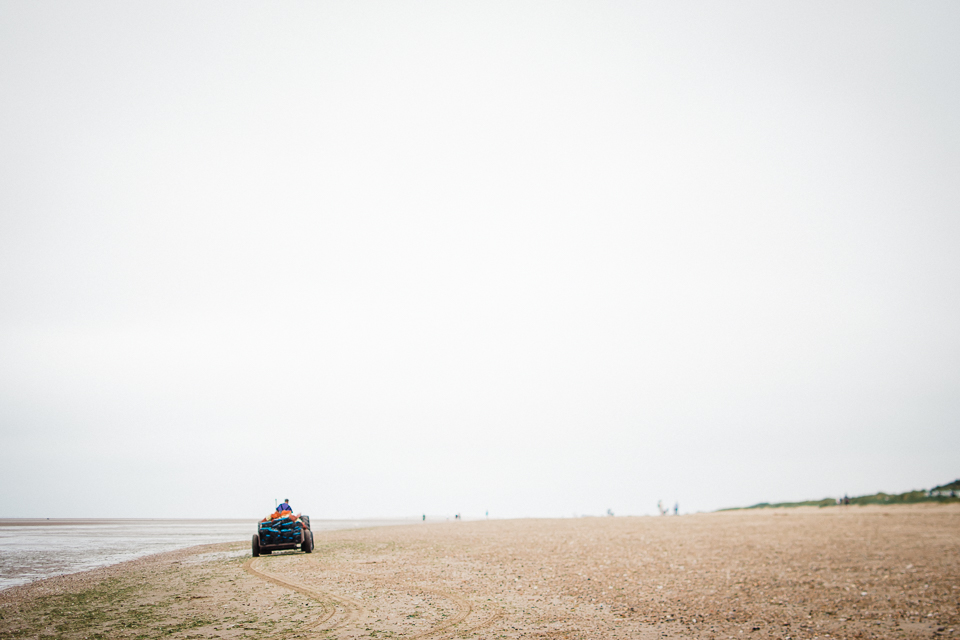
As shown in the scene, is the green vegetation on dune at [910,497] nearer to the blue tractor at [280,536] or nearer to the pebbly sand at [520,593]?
the pebbly sand at [520,593]

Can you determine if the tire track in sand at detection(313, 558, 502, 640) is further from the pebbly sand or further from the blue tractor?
the blue tractor

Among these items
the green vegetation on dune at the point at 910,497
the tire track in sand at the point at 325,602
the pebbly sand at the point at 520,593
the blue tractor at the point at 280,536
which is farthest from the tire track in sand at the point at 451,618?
the green vegetation on dune at the point at 910,497

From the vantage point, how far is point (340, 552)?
28156mm

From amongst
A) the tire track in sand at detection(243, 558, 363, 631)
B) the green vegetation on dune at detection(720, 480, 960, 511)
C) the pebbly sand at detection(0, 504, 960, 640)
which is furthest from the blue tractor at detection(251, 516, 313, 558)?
the green vegetation on dune at detection(720, 480, 960, 511)

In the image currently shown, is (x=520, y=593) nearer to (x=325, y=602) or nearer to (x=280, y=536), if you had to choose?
(x=325, y=602)

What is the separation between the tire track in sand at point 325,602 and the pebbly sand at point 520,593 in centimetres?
6

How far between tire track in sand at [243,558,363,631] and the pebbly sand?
0.21ft

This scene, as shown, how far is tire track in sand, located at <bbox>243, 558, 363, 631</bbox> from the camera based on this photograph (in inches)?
523

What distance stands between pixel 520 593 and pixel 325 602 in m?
6.58

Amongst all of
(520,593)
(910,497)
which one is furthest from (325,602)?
(910,497)

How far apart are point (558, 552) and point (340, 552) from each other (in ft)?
39.5

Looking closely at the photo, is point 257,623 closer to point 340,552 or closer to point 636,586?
point 636,586

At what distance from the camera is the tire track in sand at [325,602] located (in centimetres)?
1327

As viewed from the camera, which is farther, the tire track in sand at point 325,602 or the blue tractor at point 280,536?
the blue tractor at point 280,536
